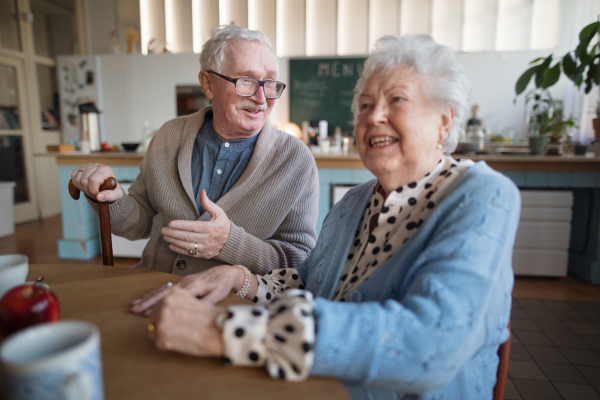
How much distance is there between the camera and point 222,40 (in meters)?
1.41

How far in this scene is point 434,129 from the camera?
0.86m

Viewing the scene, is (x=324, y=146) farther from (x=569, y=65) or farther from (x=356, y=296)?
(x=356, y=296)

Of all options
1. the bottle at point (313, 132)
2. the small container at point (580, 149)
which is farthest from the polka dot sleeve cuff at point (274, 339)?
the bottle at point (313, 132)

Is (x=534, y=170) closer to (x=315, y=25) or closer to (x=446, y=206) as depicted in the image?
(x=446, y=206)

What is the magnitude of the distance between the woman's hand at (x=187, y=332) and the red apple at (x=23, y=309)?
156mm

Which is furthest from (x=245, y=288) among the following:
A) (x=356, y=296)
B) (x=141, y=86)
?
(x=141, y=86)

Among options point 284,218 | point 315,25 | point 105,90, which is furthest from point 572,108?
point 105,90

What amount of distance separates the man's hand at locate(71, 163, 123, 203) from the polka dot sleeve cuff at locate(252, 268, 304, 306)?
1.79 feet

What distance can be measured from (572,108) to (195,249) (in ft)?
17.2

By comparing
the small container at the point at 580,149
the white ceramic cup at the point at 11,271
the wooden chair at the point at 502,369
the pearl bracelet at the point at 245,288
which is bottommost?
the wooden chair at the point at 502,369

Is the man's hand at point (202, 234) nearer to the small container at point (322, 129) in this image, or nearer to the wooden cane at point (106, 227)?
the wooden cane at point (106, 227)

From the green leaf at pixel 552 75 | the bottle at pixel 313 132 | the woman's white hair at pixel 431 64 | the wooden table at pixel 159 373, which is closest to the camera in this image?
the wooden table at pixel 159 373

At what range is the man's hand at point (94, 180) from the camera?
1.18 m

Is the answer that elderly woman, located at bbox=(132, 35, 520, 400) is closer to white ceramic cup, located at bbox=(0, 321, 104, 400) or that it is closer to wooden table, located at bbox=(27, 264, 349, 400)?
wooden table, located at bbox=(27, 264, 349, 400)
